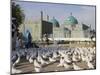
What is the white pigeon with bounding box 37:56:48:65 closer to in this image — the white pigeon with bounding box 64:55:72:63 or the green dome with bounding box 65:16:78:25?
the white pigeon with bounding box 64:55:72:63

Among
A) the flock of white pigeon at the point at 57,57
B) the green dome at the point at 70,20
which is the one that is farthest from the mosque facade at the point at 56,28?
the flock of white pigeon at the point at 57,57

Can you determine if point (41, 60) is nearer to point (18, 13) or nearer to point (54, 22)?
point (54, 22)

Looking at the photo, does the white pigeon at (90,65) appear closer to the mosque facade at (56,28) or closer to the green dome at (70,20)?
the mosque facade at (56,28)

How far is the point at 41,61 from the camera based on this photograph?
2387mm

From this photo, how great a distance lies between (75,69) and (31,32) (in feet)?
2.25

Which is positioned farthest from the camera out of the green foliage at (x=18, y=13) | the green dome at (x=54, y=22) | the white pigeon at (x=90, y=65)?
the white pigeon at (x=90, y=65)

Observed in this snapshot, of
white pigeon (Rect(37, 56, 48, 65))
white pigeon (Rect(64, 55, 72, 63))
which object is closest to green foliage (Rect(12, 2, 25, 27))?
white pigeon (Rect(37, 56, 48, 65))

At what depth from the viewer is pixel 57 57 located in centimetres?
246

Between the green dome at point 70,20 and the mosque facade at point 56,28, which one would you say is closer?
the mosque facade at point 56,28

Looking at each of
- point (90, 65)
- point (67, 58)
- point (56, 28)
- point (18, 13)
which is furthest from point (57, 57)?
point (18, 13)

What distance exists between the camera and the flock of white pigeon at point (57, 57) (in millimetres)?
2312

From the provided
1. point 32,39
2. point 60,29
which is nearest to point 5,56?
point 32,39

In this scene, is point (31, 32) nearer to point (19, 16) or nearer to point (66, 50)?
point (19, 16)

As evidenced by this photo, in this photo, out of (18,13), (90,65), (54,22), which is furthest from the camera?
(90,65)
